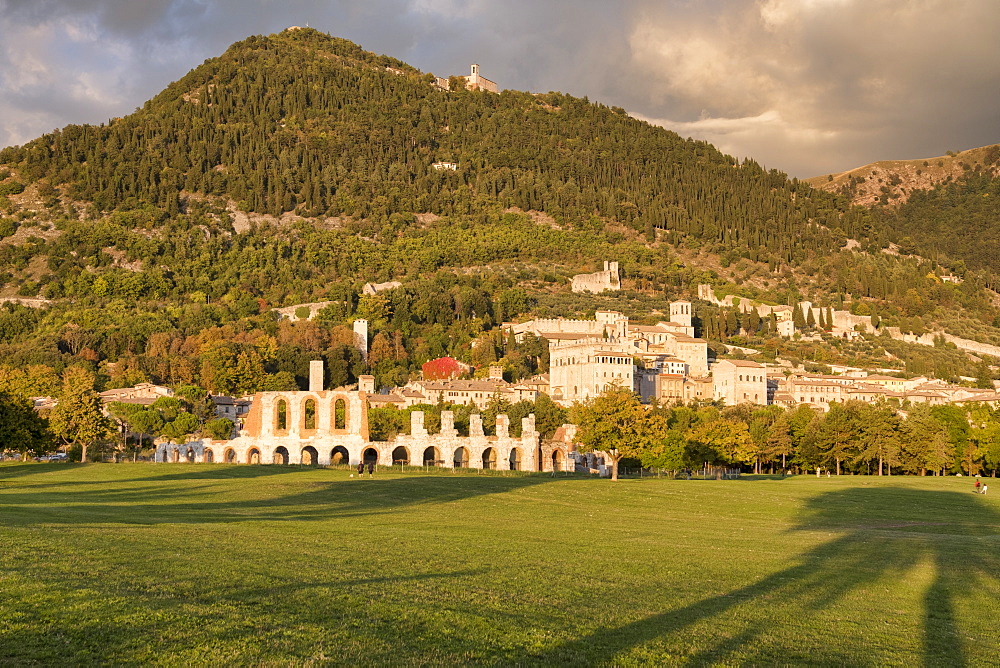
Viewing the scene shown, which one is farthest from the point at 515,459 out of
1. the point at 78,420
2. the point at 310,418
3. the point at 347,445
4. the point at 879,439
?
the point at 78,420

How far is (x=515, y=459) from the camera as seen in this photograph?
72000 millimetres

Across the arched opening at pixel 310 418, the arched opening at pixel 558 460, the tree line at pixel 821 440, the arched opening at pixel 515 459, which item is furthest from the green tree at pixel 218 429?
the tree line at pixel 821 440

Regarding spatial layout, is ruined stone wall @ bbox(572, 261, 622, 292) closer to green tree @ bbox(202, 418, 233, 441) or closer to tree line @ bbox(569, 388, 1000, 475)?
tree line @ bbox(569, 388, 1000, 475)

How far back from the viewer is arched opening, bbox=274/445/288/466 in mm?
67250

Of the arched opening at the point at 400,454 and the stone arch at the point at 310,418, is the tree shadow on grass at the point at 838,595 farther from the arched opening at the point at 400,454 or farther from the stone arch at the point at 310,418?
the arched opening at the point at 400,454

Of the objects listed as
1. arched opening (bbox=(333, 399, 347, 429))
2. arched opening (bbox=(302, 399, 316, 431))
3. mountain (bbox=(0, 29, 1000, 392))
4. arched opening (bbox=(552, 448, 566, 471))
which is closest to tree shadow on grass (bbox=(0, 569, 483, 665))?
arched opening (bbox=(302, 399, 316, 431))

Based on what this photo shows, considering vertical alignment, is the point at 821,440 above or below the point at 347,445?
above

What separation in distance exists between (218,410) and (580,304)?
75888 millimetres

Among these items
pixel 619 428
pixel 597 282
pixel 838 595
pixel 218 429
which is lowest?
pixel 838 595

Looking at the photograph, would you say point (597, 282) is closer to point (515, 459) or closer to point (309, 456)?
point (515, 459)

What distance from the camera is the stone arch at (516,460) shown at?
6966cm

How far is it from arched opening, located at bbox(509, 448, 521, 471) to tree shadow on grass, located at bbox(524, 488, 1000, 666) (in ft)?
122

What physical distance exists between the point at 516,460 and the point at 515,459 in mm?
1003

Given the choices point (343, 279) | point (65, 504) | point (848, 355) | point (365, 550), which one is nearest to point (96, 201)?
point (343, 279)
